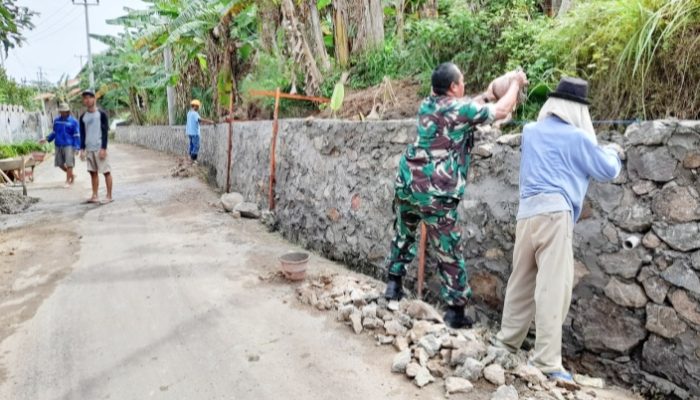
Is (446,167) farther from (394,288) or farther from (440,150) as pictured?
(394,288)

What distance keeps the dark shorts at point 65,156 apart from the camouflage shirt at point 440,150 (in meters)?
10.1

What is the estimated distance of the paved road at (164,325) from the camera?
121 inches

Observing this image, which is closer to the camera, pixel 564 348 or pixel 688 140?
pixel 688 140

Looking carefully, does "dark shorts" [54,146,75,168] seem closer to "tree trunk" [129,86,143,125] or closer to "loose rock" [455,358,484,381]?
"loose rock" [455,358,484,381]

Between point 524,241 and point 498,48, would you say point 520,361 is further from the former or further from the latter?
point 498,48

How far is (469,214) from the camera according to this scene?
13.4 feet

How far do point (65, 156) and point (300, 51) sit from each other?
6559 mm

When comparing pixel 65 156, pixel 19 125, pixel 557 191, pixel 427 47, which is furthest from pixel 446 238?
pixel 19 125

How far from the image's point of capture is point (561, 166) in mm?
2842

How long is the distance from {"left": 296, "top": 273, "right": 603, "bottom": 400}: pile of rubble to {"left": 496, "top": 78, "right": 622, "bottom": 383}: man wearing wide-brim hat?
0.16 m

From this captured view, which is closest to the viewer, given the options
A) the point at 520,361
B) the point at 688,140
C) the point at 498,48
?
the point at 688,140

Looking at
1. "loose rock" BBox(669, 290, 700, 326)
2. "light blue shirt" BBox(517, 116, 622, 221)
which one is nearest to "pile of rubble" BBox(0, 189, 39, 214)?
"light blue shirt" BBox(517, 116, 622, 221)

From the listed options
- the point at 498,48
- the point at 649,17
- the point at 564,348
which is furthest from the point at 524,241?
the point at 498,48

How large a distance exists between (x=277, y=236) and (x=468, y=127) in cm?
421
